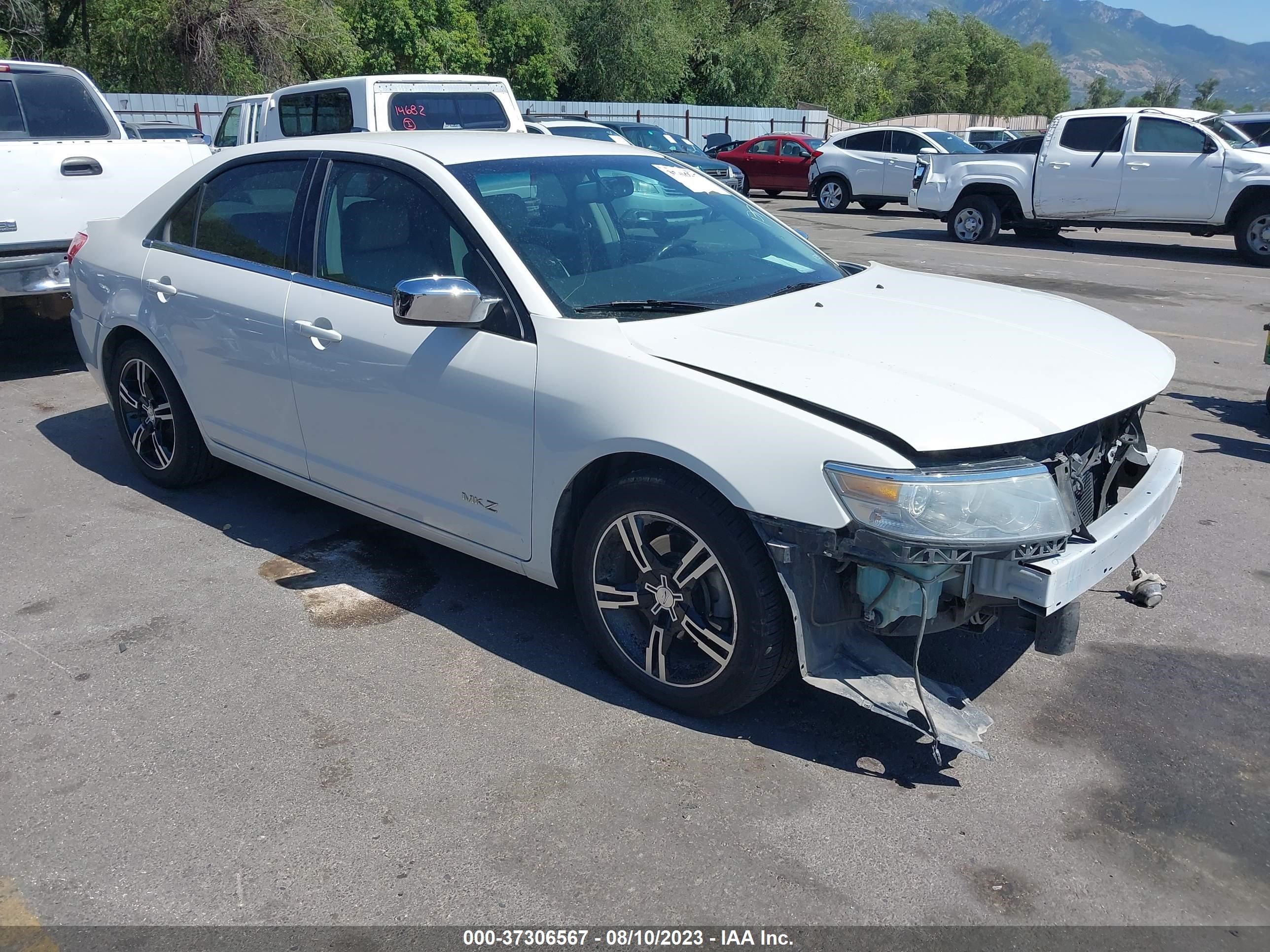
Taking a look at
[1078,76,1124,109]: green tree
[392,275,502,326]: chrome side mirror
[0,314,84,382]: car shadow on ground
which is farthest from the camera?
[1078,76,1124,109]: green tree

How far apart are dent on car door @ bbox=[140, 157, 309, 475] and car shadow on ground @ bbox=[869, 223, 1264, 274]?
12.8 meters

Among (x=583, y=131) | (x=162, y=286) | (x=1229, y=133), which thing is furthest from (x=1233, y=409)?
(x=583, y=131)

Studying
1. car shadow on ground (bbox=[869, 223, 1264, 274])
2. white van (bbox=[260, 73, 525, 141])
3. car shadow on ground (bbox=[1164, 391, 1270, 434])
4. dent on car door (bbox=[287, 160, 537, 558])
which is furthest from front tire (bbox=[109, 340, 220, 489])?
car shadow on ground (bbox=[869, 223, 1264, 274])

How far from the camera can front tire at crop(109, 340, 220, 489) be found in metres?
5.27

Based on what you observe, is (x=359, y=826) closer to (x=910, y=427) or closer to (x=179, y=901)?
(x=179, y=901)

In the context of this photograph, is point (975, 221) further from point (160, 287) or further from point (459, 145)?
point (160, 287)

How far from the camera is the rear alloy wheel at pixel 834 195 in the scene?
2103 cm

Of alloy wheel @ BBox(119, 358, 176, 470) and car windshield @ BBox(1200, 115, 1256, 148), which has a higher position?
car windshield @ BBox(1200, 115, 1256, 148)

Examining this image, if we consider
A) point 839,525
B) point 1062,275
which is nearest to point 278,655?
point 839,525

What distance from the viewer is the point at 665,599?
3.47 meters

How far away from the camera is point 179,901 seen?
2779 mm

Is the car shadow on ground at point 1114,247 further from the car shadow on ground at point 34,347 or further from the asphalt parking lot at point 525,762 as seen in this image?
the car shadow on ground at point 34,347

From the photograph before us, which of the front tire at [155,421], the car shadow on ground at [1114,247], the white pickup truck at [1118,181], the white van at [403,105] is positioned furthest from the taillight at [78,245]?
the white pickup truck at [1118,181]

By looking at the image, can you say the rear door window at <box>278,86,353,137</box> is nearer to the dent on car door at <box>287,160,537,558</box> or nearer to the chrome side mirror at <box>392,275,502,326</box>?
the dent on car door at <box>287,160,537,558</box>
